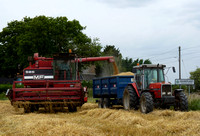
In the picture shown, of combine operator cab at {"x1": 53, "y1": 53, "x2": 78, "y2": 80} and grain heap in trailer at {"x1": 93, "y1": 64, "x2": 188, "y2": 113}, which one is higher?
combine operator cab at {"x1": 53, "y1": 53, "x2": 78, "y2": 80}

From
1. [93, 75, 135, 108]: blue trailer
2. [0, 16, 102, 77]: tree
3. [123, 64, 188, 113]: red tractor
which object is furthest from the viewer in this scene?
[0, 16, 102, 77]: tree

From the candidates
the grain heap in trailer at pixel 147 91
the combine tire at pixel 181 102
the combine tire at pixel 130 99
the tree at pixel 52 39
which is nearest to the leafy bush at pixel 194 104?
the grain heap in trailer at pixel 147 91

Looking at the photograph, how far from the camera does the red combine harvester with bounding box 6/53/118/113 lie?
14867 mm

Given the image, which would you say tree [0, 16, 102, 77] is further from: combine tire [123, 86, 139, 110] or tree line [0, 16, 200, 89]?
combine tire [123, 86, 139, 110]

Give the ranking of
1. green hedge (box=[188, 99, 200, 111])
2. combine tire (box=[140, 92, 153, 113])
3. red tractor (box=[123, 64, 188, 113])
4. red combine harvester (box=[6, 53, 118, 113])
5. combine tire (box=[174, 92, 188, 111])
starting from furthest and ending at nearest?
green hedge (box=[188, 99, 200, 111])
red combine harvester (box=[6, 53, 118, 113])
combine tire (box=[174, 92, 188, 111])
red tractor (box=[123, 64, 188, 113])
combine tire (box=[140, 92, 153, 113])

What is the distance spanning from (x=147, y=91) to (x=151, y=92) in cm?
17

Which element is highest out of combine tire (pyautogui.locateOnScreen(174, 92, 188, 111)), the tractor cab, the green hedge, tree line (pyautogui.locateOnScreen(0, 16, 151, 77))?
tree line (pyautogui.locateOnScreen(0, 16, 151, 77))

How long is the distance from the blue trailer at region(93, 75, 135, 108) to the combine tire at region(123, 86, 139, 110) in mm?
638

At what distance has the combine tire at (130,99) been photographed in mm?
14094

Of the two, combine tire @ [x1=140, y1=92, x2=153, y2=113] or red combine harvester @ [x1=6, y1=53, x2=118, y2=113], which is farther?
red combine harvester @ [x1=6, y1=53, x2=118, y2=113]

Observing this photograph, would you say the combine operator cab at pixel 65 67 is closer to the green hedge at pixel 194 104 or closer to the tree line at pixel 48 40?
the green hedge at pixel 194 104

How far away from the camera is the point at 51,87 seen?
1628 cm

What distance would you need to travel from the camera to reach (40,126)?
8742 mm

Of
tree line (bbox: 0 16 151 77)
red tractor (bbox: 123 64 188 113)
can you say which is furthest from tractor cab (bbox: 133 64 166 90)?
tree line (bbox: 0 16 151 77)
